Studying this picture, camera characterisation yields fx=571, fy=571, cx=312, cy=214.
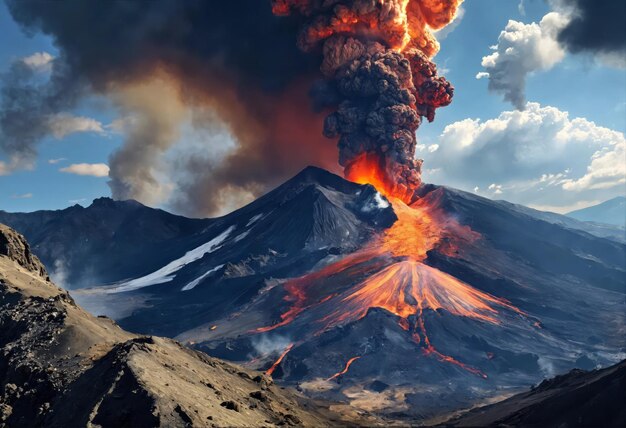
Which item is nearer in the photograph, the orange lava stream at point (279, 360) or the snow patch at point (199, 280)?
the orange lava stream at point (279, 360)

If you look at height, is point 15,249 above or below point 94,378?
above

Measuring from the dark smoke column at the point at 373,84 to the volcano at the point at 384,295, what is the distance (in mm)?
5031

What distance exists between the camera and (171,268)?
88.6m

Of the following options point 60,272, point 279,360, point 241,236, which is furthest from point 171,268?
point 279,360

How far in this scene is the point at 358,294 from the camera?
58.2m

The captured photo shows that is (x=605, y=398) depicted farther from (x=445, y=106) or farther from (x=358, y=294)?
(x=445, y=106)

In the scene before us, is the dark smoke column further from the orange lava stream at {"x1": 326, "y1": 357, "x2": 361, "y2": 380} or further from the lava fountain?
the orange lava stream at {"x1": 326, "y1": 357, "x2": 361, "y2": 380}

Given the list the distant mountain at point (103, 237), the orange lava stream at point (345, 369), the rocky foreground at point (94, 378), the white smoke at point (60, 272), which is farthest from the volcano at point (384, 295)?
the rocky foreground at point (94, 378)

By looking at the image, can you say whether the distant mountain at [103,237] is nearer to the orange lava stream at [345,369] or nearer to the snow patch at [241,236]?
the snow patch at [241,236]

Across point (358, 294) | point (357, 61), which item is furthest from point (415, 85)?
point (358, 294)

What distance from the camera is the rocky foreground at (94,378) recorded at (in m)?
15.8

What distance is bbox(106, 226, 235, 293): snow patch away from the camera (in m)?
84.2

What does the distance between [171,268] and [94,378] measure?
73029 millimetres

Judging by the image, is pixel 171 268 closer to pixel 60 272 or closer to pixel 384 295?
pixel 60 272
